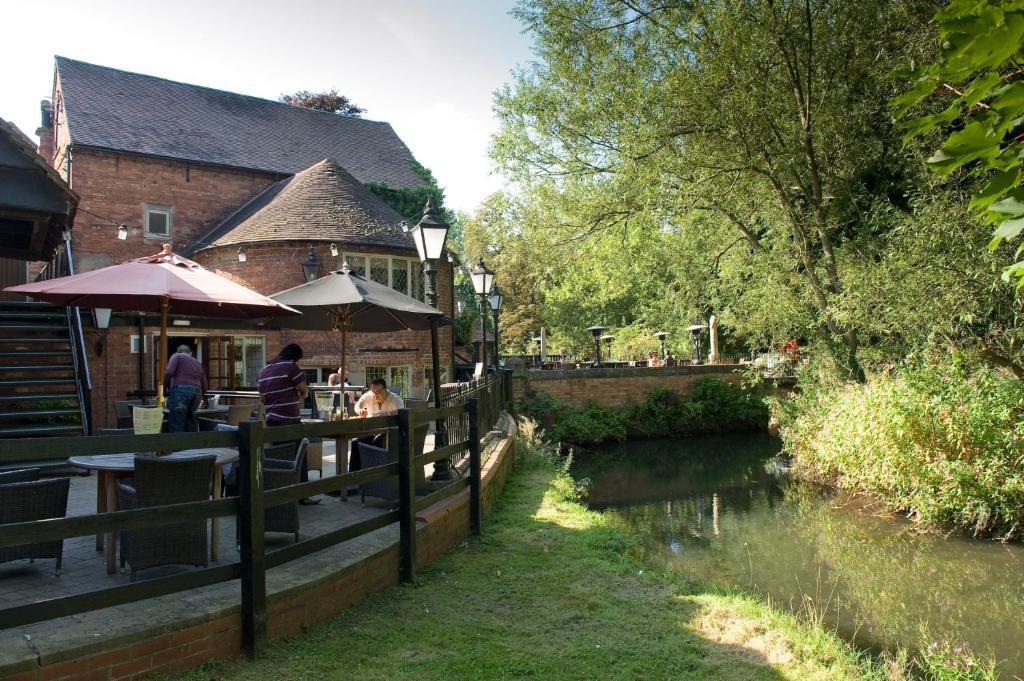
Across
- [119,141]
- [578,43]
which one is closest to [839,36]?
[578,43]

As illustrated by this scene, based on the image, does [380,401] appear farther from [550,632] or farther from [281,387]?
[550,632]

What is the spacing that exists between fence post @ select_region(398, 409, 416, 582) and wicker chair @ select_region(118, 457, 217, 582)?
1.53 m

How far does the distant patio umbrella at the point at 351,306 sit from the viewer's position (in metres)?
7.12

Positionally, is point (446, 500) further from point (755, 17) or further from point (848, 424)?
point (755, 17)

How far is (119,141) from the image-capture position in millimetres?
21578

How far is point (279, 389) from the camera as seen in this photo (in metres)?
6.85

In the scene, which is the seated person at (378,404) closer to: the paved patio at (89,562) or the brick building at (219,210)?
the paved patio at (89,562)

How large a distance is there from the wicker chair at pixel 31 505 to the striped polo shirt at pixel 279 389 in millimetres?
2678

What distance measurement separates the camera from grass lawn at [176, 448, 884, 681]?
405cm

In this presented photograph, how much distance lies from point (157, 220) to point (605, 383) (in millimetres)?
14468

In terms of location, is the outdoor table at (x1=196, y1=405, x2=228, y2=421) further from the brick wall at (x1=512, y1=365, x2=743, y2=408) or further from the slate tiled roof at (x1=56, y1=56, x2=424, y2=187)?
the slate tiled roof at (x1=56, y1=56, x2=424, y2=187)

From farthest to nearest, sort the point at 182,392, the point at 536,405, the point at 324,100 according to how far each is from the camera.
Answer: the point at 324,100 < the point at 536,405 < the point at 182,392

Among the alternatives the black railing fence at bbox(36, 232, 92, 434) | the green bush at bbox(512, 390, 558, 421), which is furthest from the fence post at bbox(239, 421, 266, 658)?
the green bush at bbox(512, 390, 558, 421)

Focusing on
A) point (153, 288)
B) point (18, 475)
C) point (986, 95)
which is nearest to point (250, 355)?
point (153, 288)
